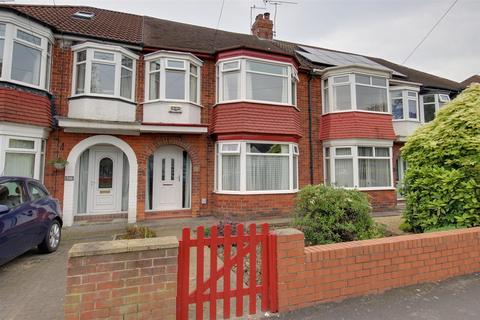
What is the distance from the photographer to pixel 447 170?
17.3 ft

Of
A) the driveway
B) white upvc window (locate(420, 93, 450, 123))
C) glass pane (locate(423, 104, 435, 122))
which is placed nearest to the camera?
the driveway

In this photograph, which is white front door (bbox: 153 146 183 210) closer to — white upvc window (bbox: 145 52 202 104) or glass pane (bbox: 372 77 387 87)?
white upvc window (bbox: 145 52 202 104)

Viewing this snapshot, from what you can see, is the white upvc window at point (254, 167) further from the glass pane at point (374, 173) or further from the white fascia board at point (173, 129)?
the glass pane at point (374, 173)

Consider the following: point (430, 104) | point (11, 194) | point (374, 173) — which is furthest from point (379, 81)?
point (11, 194)

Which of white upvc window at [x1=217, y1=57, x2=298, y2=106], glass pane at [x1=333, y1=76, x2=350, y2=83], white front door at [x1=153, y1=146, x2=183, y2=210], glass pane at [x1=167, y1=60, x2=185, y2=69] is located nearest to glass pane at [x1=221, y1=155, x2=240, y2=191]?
white front door at [x1=153, y1=146, x2=183, y2=210]

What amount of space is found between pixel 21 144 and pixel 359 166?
11.5 metres

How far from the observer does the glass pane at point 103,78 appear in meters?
8.66

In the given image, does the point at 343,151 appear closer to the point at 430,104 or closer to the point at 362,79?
the point at 362,79

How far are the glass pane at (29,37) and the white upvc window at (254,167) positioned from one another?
6120 mm

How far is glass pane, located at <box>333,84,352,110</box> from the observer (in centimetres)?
1142

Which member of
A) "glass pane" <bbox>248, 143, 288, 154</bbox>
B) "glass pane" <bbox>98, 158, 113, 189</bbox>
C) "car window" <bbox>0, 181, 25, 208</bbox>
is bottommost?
"car window" <bbox>0, 181, 25, 208</bbox>

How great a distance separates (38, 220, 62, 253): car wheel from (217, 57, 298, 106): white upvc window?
6261 millimetres

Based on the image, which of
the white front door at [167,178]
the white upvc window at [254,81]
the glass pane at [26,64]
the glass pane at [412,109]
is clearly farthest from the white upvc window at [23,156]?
the glass pane at [412,109]

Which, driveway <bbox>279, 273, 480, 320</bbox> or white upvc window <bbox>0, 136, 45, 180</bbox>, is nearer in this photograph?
driveway <bbox>279, 273, 480, 320</bbox>
